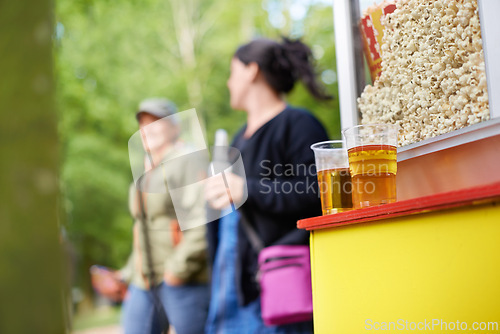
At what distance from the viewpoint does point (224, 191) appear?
6.93 feet

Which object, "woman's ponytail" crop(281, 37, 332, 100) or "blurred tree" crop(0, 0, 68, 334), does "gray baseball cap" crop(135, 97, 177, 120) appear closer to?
"blurred tree" crop(0, 0, 68, 334)

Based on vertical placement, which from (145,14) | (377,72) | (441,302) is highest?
(145,14)

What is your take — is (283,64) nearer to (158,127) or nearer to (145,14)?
(158,127)

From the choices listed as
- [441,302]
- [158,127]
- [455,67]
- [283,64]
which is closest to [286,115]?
[283,64]

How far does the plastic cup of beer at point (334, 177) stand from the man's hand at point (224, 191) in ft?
2.77

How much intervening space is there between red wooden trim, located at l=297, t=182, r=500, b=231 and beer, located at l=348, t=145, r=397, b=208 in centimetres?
7

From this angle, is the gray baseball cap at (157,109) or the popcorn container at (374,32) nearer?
the popcorn container at (374,32)

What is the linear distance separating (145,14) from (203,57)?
1.75 m

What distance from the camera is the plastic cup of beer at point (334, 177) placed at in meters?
1.22

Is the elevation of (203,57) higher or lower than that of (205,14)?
lower

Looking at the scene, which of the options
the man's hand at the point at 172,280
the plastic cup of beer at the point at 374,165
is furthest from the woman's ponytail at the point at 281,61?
the plastic cup of beer at the point at 374,165

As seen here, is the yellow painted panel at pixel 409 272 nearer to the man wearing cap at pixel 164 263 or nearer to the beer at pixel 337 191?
the beer at pixel 337 191

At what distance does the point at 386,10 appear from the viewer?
4.25ft

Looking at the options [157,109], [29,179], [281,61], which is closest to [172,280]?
[157,109]
